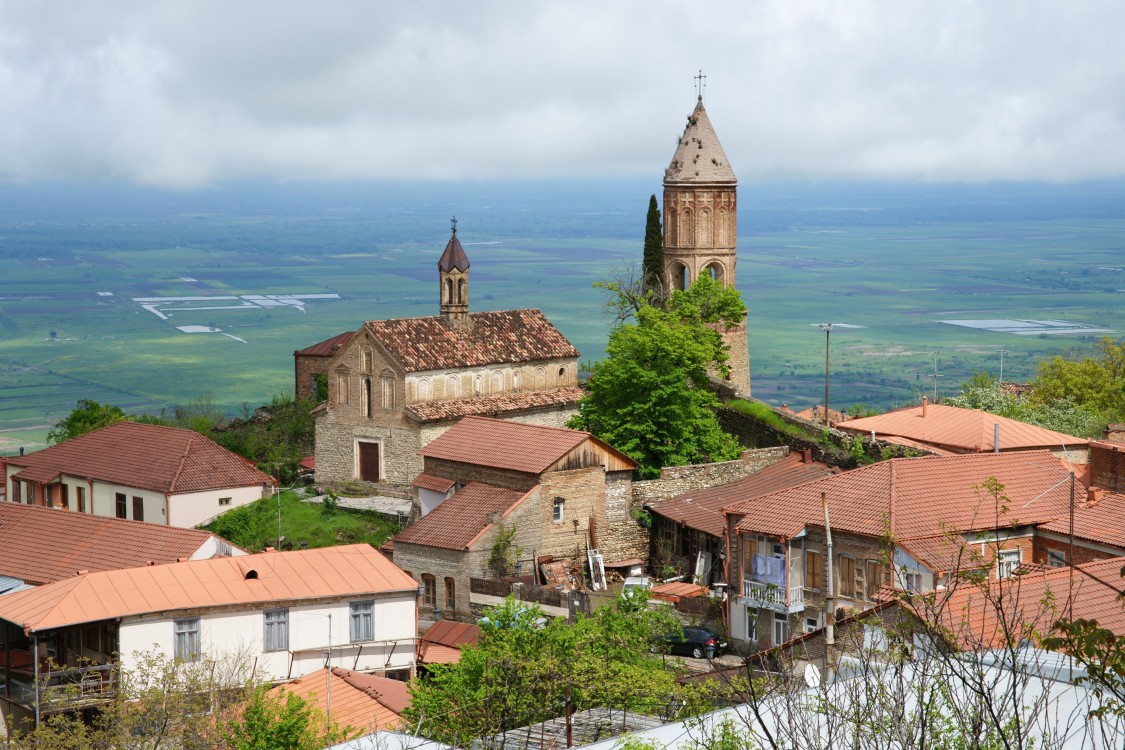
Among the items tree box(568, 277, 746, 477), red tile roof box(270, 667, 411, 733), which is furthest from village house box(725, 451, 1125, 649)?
tree box(568, 277, 746, 477)

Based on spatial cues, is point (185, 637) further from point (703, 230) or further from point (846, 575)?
point (703, 230)

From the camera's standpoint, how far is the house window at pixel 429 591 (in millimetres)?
45188

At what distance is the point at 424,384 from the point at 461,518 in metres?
11.3

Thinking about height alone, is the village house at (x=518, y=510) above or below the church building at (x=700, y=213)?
below

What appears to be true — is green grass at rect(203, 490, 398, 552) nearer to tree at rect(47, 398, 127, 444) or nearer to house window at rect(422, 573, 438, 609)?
house window at rect(422, 573, 438, 609)

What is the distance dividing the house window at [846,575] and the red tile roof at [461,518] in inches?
403

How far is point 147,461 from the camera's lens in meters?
55.5

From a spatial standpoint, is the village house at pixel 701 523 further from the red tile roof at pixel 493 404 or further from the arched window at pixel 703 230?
the arched window at pixel 703 230

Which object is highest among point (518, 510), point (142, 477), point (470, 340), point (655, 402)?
point (470, 340)

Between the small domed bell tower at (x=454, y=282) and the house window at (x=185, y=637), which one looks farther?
the small domed bell tower at (x=454, y=282)

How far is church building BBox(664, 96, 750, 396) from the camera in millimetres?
70312

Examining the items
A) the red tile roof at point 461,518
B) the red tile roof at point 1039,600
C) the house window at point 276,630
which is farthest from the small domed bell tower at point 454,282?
the red tile roof at point 1039,600

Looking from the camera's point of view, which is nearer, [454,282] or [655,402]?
[655,402]

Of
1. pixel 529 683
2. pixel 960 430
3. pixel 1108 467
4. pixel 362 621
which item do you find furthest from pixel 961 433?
pixel 529 683
